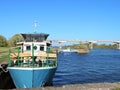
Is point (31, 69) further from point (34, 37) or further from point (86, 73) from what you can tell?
point (86, 73)

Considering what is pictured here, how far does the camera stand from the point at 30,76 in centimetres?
2098

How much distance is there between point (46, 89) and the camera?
15625 mm

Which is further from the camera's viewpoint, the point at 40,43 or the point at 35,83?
the point at 40,43

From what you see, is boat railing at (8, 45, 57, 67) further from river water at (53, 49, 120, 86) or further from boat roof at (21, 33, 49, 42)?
river water at (53, 49, 120, 86)

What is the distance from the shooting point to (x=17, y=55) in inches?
924

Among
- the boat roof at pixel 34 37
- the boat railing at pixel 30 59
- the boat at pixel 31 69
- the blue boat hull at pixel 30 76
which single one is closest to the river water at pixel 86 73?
the boat roof at pixel 34 37

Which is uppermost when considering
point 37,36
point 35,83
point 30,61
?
point 37,36

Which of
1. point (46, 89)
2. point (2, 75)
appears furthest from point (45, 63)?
point (46, 89)

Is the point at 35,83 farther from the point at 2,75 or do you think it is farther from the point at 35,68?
the point at 2,75

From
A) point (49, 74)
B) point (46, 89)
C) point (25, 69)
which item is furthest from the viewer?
point (49, 74)

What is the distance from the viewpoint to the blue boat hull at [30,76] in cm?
2100

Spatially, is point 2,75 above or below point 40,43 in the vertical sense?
below

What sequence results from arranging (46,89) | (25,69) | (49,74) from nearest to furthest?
(46,89), (25,69), (49,74)

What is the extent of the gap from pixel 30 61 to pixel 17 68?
5.58 ft
